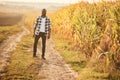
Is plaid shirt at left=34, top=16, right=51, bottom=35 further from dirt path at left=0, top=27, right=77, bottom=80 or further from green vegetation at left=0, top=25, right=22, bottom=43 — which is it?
green vegetation at left=0, top=25, right=22, bottom=43

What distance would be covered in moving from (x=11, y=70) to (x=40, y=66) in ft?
4.77

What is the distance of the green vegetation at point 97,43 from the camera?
451 inches

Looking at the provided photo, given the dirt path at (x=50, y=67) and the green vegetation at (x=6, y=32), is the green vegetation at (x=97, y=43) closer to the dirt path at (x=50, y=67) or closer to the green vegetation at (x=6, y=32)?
the dirt path at (x=50, y=67)

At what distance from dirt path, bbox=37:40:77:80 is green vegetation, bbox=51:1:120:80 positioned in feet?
1.09

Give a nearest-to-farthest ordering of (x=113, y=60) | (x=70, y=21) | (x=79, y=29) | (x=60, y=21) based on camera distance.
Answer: (x=113, y=60) < (x=79, y=29) < (x=70, y=21) < (x=60, y=21)

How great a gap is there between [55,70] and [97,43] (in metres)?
2.47

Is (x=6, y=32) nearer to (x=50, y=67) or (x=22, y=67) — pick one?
(x=50, y=67)

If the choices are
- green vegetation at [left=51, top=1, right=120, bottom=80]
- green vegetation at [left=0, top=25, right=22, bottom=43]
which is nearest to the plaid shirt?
green vegetation at [left=51, top=1, right=120, bottom=80]

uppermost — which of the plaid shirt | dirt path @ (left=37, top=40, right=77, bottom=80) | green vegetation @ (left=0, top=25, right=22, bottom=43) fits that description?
the plaid shirt

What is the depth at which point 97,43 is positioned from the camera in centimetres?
1371

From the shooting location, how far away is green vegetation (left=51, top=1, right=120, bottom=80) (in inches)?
451

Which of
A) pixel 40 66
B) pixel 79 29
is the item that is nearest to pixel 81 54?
pixel 79 29

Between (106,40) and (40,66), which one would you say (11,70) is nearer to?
(40,66)

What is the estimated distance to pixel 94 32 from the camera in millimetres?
13742
